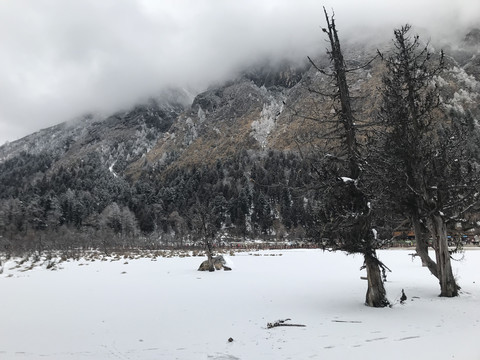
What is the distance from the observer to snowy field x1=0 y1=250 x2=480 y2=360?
7199mm

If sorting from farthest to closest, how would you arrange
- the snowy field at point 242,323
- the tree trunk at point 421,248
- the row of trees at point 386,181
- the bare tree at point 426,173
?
the tree trunk at point 421,248 → the bare tree at point 426,173 → the row of trees at point 386,181 → the snowy field at point 242,323

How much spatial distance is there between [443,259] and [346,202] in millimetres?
4043

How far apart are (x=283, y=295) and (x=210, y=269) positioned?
13290mm

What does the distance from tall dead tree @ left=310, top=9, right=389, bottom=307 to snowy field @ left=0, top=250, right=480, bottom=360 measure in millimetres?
1512

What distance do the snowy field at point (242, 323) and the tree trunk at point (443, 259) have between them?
50 centimetres

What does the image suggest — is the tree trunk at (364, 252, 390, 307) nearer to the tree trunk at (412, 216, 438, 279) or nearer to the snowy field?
the snowy field

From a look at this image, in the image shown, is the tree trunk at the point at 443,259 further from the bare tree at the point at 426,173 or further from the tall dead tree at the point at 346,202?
the tall dead tree at the point at 346,202

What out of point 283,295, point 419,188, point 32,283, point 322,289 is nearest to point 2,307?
point 32,283

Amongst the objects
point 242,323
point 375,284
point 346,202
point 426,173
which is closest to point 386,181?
point 346,202

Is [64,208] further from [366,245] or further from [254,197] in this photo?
[366,245]

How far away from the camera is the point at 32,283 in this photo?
2169 centimetres

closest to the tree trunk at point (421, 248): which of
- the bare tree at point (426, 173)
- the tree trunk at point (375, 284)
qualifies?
the bare tree at point (426, 173)

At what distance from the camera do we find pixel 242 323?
10.0 metres

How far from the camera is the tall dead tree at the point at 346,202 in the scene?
11.4m
